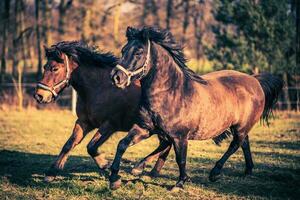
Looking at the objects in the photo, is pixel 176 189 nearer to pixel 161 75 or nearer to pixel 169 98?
pixel 169 98

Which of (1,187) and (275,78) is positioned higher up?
(275,78)

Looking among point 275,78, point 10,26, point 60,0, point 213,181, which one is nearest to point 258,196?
point 213,181

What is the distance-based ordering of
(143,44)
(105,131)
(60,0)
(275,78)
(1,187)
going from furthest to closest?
1. (60,0)
2. (275,78)
3. (105,131)
4. (1,187)
5. (143,44)

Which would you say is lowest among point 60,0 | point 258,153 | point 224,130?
point 258,153

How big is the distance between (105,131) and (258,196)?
2454 mm

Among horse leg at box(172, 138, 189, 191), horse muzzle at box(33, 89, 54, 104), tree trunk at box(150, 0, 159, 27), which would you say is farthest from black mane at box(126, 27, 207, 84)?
tree trunk at box(150, 0, 159, 27)

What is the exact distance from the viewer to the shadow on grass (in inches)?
269

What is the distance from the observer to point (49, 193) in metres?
6.44

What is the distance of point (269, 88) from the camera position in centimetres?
878

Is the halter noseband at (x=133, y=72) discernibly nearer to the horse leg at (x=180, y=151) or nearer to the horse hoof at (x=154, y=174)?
the horse leg at (x=180, y=151)

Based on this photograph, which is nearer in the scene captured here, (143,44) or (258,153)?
(143,44)

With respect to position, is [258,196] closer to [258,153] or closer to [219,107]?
[219,107]

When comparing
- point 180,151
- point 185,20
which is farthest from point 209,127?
point 185,20

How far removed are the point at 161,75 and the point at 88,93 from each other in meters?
1.52
